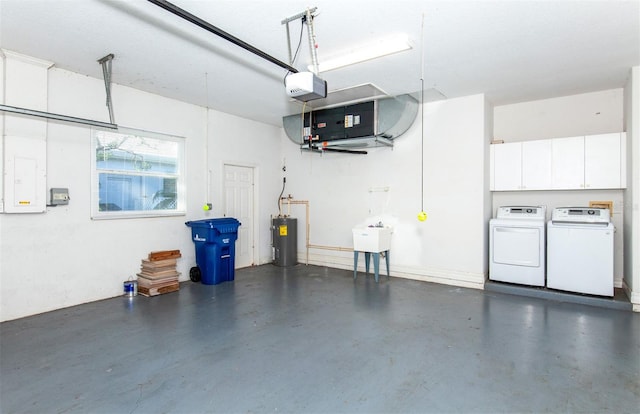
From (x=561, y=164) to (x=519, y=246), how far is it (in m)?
1.30

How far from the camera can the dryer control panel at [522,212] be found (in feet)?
15.3

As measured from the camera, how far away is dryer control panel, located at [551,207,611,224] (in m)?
4.21

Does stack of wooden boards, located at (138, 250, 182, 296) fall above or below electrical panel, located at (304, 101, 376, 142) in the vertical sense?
below

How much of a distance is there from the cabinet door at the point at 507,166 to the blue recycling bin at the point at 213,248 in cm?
424

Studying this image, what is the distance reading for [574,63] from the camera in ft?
12.1

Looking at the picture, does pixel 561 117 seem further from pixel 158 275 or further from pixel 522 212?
pixel 158 275

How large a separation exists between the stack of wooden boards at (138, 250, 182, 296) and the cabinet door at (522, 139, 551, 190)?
532 centimetres

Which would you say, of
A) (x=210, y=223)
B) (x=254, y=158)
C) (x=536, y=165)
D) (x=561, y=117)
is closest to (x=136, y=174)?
(x=210, y=223)

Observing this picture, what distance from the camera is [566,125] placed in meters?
4.86

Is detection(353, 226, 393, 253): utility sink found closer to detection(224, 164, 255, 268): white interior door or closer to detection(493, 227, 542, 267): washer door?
detection(493, 227, 542, 267): washer door

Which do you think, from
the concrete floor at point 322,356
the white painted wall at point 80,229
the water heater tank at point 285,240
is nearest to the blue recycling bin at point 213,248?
the white painted wall at point 80,229

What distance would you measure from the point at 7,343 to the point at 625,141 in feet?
23.6

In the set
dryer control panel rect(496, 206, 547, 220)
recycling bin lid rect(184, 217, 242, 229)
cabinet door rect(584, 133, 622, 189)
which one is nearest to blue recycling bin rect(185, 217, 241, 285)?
recycling bin lid rect(184, 217, 242, 229)

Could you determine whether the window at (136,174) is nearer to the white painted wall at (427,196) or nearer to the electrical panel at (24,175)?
the electrical panel at (24,175)
